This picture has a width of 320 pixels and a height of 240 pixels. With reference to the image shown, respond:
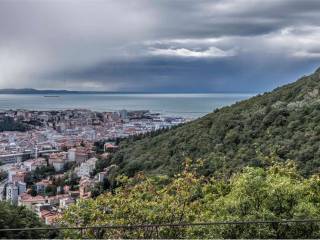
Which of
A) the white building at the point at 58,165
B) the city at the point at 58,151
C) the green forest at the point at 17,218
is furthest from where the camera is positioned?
the white building at the point at 58,165

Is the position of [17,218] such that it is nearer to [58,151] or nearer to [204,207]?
[204,207]

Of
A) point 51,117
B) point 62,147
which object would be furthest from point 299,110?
point 51,117

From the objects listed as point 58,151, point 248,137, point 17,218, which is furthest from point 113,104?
point 17,218

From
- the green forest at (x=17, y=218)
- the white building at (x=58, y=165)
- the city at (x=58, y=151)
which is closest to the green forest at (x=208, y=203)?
the green forest at (x=17, y=218)

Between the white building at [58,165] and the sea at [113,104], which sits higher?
the sea at [113,104]

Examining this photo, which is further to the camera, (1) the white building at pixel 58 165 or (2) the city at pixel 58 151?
(1) the white building at pixel 58 165

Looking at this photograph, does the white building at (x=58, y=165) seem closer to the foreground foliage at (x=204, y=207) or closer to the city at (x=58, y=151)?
the city at (x=58, y=151)

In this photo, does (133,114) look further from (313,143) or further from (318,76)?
(313,143)
